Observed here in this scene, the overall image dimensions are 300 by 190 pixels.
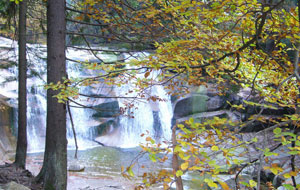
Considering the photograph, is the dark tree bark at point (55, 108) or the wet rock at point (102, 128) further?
the wet rock at point (102, 128)

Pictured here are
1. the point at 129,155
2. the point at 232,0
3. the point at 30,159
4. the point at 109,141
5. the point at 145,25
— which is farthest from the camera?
the point at 109,141

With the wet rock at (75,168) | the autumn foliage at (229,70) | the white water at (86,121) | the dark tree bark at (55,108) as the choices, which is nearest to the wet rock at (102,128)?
the white water at (86,121)

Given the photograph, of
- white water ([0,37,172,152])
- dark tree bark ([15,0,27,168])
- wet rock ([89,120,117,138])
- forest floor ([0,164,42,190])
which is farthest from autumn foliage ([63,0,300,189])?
wet rock ([89,120,117,138])

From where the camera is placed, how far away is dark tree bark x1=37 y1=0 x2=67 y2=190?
4.84m

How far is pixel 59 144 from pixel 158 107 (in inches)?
451

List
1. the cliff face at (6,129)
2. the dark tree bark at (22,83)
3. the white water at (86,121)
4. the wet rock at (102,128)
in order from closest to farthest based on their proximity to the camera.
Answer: the dark tree bark at (22,83) → the cliff face at (6,129) → the white water at (86,121) → the wet rock at (102,128)

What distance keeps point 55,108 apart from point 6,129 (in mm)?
9129

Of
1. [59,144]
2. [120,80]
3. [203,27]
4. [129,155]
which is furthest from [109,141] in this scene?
[203,27]

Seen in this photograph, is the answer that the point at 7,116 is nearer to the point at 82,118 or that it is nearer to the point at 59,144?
the point at 82,118

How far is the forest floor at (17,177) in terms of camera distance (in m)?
5.18

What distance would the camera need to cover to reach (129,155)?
12.5 m

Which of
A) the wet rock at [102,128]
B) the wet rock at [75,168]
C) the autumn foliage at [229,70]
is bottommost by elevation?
the wet rock at [75,168]

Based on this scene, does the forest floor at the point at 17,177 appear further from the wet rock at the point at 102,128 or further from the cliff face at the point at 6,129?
the wet rock at the point at 102,128

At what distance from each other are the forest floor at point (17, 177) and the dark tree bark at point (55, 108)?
1.18 feet
